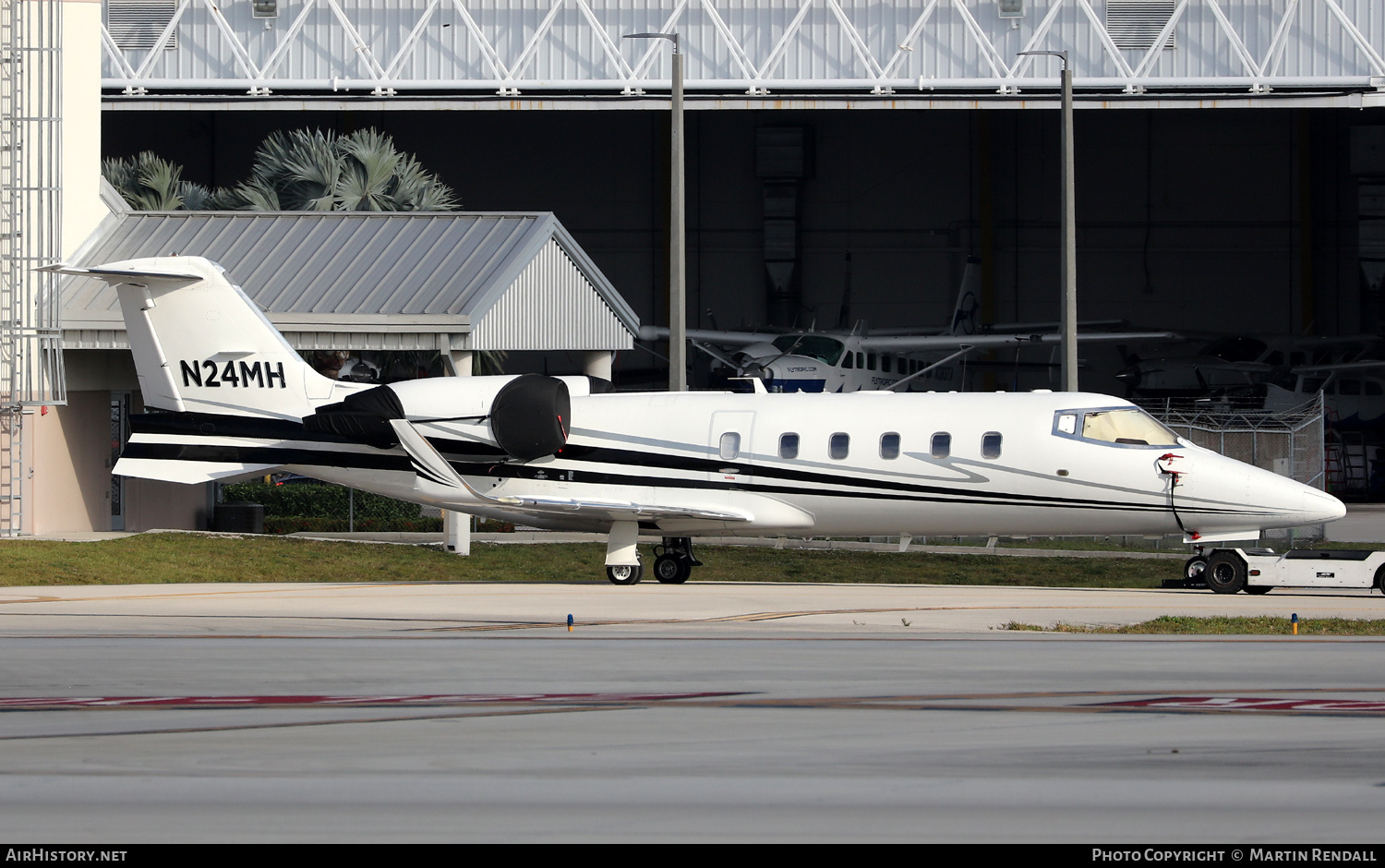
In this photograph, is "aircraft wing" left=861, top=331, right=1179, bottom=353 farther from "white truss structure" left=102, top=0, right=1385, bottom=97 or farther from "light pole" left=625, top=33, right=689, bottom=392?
"light pole" left=625, top=33, right=689, bottom=392

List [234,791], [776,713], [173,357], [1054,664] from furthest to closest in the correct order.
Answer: [173,357]
[1054,664]
[776,713]
[234,791]

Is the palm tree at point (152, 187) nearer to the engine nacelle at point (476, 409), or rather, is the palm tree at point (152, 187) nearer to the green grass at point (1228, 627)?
the engine nacelle at point (476, 409)

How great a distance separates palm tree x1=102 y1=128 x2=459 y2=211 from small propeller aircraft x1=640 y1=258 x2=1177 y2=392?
30.5 ft

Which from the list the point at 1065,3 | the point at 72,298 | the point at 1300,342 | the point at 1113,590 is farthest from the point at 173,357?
the point at 1300,342

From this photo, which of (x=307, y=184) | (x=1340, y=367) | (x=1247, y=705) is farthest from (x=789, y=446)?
(x=1340, y=367)

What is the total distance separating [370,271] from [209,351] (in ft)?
18.8

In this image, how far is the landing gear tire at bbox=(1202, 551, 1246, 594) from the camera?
2150 cm

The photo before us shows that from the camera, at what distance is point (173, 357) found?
957 inches

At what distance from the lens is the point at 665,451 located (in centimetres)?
2317

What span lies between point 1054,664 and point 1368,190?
4390cm

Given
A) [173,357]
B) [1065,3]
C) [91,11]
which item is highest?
[1065,3]

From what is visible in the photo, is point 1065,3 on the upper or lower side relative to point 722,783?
upper

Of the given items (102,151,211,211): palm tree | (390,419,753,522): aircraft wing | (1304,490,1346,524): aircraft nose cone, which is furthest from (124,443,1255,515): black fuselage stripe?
(102,151,211,211): palm tree

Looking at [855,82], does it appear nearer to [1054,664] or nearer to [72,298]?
[72,298]
